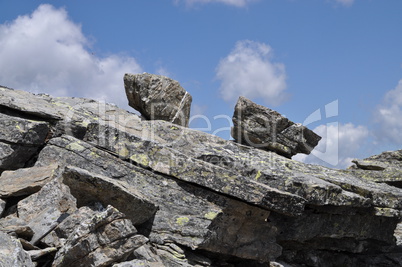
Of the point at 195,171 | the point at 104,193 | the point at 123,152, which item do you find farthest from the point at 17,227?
the point at 195,171

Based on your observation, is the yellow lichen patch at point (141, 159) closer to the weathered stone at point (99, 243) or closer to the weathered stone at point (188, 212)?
the weathered stone at point (188, 212)

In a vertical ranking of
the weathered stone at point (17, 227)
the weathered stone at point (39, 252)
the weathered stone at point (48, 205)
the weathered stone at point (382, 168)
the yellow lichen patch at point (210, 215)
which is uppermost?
the weathered stone at point (382, 168)

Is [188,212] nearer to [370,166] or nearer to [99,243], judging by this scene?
[99,243]

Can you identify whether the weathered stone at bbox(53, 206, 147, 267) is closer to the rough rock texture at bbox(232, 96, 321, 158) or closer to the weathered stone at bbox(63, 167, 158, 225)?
the weathered stone at bbox(63, 167, 158, 225)

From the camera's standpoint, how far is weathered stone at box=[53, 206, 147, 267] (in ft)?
37.0

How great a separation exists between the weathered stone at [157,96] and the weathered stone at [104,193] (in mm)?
8880

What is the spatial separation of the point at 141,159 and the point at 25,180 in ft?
12.6

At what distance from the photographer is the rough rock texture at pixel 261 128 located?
2281cm

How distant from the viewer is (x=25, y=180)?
47.5 feet

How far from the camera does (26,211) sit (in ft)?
43.7

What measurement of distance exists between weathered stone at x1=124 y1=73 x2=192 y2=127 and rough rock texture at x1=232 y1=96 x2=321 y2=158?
291 centimetres

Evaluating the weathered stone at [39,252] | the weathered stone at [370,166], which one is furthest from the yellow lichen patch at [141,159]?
the weathered stone at [370,166]

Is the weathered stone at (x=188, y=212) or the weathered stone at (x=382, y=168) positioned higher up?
the weathered stone at (x=382, y=168)

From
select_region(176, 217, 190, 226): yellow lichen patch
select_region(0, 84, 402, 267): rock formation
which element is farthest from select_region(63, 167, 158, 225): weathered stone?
select_region(176, 217, 190, 226): yellow lichen patch
